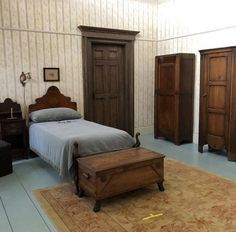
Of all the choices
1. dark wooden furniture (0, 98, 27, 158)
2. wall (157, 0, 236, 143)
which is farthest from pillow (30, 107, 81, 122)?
wall (157, 0, 236, 143)

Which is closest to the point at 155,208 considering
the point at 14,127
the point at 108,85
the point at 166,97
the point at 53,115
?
the point at 53,115

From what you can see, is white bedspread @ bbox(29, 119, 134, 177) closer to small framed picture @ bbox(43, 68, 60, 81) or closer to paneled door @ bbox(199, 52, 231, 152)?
small framed picture @ bbox(43, 68, 60, 81)

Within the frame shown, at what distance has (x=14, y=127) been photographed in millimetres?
4375

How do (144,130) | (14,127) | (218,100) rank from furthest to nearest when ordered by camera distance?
(144,130)
(218,100)
(14,127)

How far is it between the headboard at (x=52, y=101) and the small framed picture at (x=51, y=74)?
0.56ft

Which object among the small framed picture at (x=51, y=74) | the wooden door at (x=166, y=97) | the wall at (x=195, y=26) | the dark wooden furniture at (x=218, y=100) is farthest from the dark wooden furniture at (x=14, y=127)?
the wall at (x=195, y=26)

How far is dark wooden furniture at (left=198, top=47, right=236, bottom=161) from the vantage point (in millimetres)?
4246

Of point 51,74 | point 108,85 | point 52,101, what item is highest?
point 51,74

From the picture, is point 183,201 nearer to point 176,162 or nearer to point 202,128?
point 176,162

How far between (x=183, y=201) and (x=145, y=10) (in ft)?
14.9

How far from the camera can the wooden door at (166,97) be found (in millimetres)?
5360

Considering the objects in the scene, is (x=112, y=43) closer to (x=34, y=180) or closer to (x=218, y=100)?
(x=218, y=100)

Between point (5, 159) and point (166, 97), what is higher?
point (166, 97)

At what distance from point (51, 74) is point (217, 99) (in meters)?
3.00
